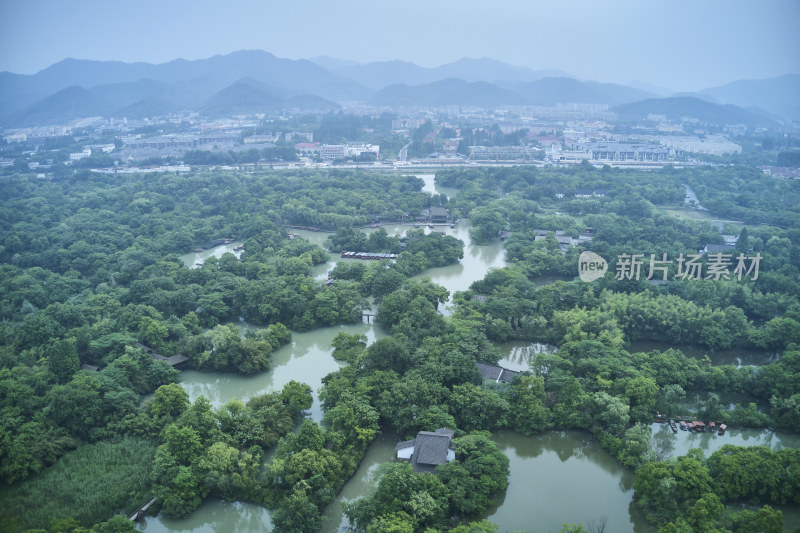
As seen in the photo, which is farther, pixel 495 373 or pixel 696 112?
pixel 696 112

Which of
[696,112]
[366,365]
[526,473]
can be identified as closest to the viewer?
[526,473]

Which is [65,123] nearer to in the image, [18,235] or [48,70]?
[48,70]

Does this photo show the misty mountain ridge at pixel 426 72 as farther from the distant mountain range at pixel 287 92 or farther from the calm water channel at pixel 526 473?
the calm water channel at pixel 526 473

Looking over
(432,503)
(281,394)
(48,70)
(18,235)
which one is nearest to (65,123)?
(48,70)

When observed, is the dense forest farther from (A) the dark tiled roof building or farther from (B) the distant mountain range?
Result: (B) the distant mountain range

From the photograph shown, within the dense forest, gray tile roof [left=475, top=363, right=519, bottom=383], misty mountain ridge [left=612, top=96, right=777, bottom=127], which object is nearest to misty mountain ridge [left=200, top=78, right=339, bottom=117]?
misty mountain ridge [left=612, top=96, right=777, bottom=127]

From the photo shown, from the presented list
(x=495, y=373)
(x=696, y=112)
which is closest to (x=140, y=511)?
(x=495, y=373)

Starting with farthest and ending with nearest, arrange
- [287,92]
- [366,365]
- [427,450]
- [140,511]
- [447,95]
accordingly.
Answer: [447,95] → [287,92] → [366,365] → [427,450] → [140,511]

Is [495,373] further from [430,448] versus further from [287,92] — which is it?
[287,92]
